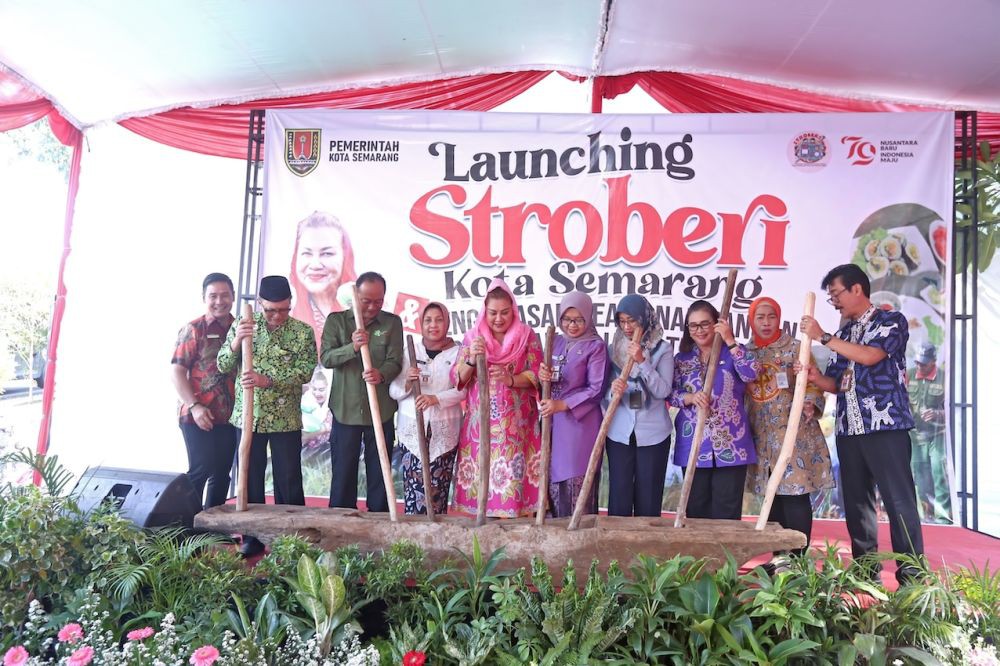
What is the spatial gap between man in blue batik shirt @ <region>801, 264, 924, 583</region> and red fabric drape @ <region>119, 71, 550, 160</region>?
2.36 metres

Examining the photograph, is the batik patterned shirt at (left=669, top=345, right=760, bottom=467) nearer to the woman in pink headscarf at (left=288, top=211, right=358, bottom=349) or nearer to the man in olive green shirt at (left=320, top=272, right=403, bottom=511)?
the man in olive green shirt at (left=320, top=272, right=403, bottom=511)

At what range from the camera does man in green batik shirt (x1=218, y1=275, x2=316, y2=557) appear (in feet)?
9.69

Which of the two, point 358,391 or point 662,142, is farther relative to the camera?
point 662,142

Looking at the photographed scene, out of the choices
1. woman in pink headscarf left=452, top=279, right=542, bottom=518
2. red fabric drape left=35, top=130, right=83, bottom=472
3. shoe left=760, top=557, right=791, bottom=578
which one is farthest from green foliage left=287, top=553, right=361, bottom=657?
red fabric drape left=35, top=130, right=83, bottom=472

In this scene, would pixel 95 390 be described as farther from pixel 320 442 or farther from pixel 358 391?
pixel 358 391

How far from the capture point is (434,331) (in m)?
3.06

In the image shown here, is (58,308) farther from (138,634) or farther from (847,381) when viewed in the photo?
(847,381)

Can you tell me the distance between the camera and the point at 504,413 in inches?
112

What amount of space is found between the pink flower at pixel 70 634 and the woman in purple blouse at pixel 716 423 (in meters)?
2.23

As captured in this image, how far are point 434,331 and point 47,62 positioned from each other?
8.84 feet

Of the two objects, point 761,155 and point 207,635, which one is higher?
point 761,155

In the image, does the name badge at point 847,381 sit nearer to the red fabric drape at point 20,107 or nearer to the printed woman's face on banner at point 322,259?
the printed woman's face on banner at point 322,259

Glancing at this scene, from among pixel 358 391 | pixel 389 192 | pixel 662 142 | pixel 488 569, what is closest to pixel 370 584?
pixel 488 569

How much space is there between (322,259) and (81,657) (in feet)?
9.01
